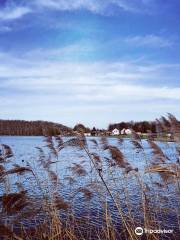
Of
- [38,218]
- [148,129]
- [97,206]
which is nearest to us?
[38,218]

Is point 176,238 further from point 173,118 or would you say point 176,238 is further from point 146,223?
point 173,118

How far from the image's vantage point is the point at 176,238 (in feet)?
28.3

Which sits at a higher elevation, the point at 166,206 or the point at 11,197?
the point at 11,197

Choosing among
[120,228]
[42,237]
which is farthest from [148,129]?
[42,237]

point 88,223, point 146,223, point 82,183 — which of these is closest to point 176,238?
point 146,223

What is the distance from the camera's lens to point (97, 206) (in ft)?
38.8

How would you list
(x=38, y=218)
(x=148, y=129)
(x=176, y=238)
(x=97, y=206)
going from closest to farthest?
1. (x=176, y=238)
2. (x=38, y=218)
3. (x=148, y=129)
4. (x=97, y=206)

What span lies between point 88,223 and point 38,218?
48.8 inches

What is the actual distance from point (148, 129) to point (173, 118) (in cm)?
367

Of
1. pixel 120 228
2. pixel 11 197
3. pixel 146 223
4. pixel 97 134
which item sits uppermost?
pixel 97 134

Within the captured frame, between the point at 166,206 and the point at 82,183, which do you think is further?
the point at 82,183

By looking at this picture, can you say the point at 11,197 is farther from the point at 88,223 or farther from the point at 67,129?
the point at 88,223

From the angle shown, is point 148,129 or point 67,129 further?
point 148,129

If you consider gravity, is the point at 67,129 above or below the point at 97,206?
above
